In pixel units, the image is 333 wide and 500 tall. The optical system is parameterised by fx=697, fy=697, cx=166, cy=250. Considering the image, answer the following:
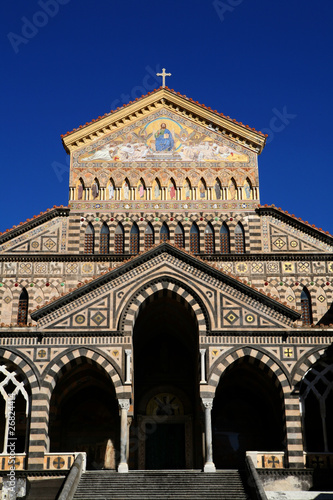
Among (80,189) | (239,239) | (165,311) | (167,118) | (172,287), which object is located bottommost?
(165,311)

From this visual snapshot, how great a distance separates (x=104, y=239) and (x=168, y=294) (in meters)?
7.44

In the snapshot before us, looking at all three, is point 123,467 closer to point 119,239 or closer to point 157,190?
point 119,239

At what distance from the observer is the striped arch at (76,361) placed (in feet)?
95.1

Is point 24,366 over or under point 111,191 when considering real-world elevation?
under

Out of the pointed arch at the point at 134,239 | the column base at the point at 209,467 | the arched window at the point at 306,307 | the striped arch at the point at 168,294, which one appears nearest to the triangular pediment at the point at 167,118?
the pointed arch at the point at 134,239

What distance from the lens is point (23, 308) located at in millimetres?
35250

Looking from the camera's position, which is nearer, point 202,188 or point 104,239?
point 104,239

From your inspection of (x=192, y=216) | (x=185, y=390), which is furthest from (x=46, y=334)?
(x=192, y=216)

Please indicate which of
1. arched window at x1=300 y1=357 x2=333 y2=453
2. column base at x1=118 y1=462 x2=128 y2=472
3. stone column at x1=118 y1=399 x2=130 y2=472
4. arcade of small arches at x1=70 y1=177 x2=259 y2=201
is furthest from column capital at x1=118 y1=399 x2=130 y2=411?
arcade of small arches at x1=70 y1=177 x2=259 y2=201

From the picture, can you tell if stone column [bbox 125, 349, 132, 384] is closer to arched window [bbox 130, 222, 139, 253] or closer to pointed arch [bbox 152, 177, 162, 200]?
arched window [bbox 130, 222, 139, 253]

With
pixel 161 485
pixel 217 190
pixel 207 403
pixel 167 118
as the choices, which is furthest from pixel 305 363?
pixel 167 118

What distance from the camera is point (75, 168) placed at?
126ft

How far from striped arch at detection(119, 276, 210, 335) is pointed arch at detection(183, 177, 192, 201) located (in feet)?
27.5

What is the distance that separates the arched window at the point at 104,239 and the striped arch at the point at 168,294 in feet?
22.6
